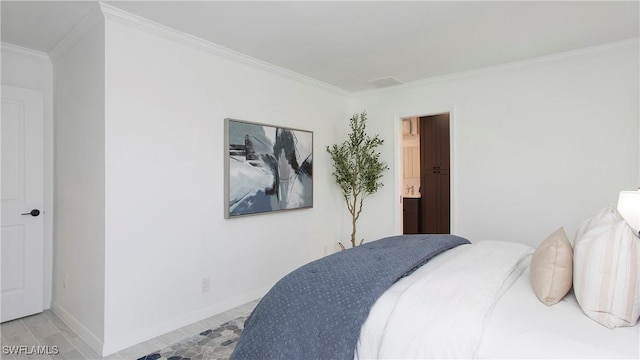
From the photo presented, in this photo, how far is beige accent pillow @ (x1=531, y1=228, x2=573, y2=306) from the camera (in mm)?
1460

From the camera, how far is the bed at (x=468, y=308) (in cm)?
125

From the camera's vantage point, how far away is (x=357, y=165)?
4.50 meters

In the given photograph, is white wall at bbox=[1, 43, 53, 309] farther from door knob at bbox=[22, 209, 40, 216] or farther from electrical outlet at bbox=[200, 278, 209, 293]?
electrical outlet at bbox=[200, 278, 209, 293]

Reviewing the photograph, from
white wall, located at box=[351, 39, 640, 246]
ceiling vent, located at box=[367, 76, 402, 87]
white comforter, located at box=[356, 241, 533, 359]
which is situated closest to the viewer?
white comforter, located at box=[356, 241, 533, 359]

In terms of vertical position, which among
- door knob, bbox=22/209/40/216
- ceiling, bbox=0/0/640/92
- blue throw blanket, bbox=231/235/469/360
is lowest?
blue throw blanket, bbox=231/235/469/360

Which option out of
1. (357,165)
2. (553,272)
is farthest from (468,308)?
(357,165)

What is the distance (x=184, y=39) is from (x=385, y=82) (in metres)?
2.31

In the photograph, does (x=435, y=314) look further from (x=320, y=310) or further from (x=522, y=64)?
(x=522, y=64)

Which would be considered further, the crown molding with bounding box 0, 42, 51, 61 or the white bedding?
the crown molding with bounding box 0, 42, 51, 61

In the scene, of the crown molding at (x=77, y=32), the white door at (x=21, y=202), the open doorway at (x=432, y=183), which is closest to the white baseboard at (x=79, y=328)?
the white door at (x=21, y=202)

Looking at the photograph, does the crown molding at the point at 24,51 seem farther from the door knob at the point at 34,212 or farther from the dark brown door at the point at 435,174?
the dark brown door at the point at 435,174

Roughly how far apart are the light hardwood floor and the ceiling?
239 centimetres

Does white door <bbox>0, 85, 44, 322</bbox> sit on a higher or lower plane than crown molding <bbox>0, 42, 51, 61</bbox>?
lower

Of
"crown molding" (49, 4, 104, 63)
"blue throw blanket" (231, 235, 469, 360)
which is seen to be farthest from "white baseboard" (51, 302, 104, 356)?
"crown molding" (49, 4, 104, 63)
